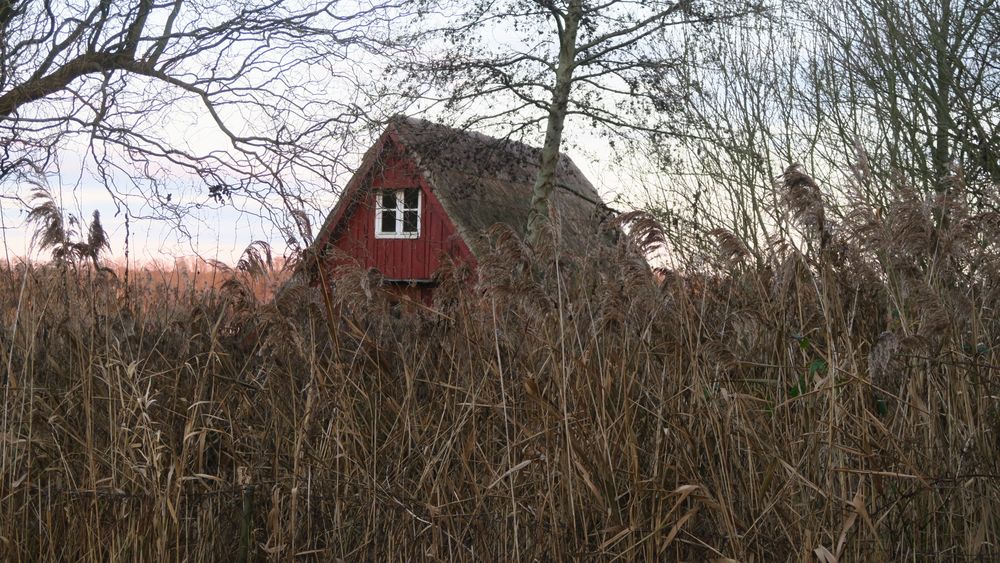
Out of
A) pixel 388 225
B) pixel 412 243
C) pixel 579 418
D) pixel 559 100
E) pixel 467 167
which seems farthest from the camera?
pixel 388 225

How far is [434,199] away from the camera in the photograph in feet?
66.1

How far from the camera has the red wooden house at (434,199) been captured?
15.9 m

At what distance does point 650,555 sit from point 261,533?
1515 millimetres

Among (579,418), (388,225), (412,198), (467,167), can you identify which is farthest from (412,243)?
(579,418)

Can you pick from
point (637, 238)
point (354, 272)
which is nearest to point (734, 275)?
point (637, 238)

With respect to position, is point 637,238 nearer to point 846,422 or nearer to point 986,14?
point 846,422

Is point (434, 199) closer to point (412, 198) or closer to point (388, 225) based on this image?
point (412, 198)

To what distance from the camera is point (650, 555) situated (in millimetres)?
2953

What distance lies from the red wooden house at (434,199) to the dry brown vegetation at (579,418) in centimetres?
799

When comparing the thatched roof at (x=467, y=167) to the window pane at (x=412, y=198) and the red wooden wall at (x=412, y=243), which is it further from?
the window pane at (x=412, y=198)

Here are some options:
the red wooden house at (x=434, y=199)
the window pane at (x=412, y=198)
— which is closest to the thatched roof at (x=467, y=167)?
the red wooden house at (x=434, y=199)

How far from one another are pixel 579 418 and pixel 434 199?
17.2 metres

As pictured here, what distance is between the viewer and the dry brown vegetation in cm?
296

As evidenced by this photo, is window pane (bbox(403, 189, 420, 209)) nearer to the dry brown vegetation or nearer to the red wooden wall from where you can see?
the red wooden wall
